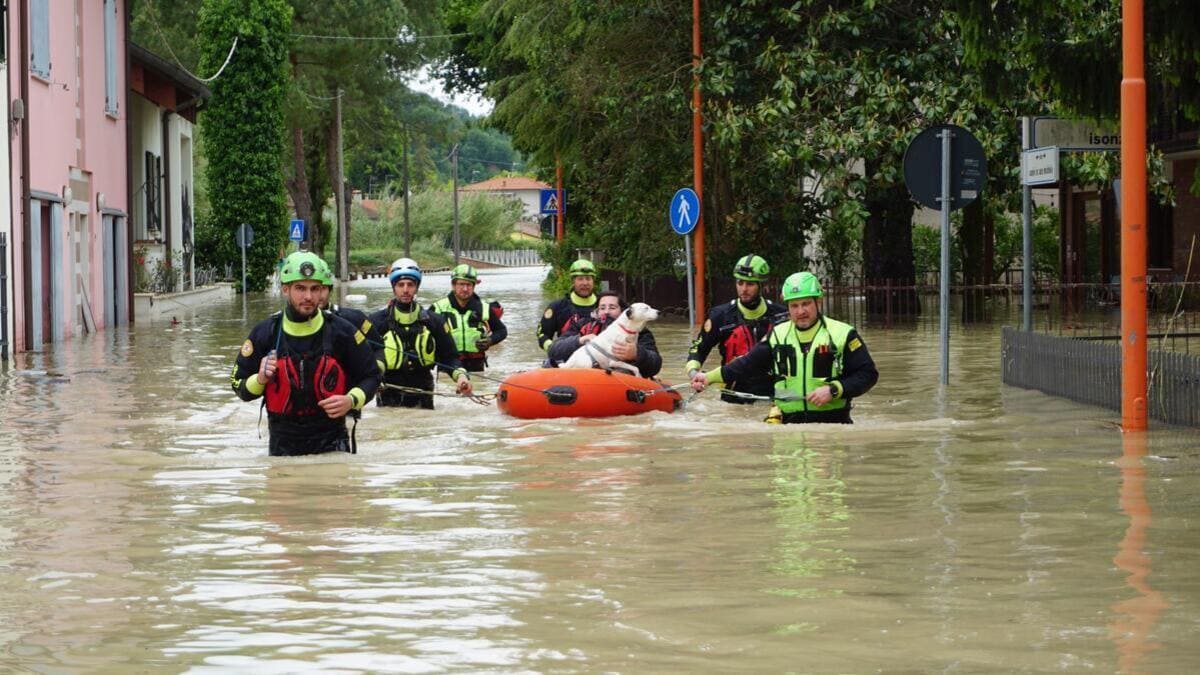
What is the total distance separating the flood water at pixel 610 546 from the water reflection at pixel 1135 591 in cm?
2

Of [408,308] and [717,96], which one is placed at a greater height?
[717,96]

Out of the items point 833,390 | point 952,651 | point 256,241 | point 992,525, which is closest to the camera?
point 952,651

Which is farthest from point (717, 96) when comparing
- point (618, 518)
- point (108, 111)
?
point (618, 518)

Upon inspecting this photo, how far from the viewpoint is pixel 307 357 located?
11312mm

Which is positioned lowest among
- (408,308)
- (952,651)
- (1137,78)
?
(952,651)

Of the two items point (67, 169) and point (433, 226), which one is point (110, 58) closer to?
point (67, 169)

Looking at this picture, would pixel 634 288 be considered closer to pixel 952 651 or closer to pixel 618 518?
pixel 618 518

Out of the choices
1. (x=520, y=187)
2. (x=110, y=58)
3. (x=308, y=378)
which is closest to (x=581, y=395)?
(x=308, y=378)

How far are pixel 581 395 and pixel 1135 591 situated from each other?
8.19 m

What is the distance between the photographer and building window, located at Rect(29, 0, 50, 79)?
29.3 m

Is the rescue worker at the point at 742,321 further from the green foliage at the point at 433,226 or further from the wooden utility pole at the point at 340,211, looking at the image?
the green foliage at the point at 433,226

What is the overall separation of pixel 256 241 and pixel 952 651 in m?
52.9

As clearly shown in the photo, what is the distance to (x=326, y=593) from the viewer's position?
7.88 metres

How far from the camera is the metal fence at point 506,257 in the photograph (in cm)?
12570
